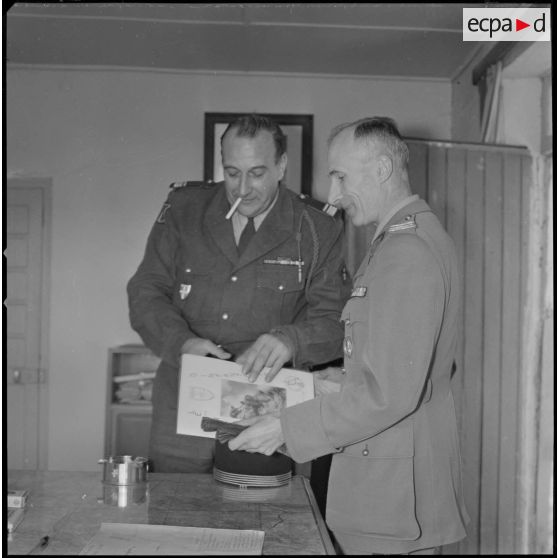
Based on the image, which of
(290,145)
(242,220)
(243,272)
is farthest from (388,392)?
(290,145)

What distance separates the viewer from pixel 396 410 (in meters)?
1.59

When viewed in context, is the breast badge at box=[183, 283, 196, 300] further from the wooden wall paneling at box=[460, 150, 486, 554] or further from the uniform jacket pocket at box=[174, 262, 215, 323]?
the wooden wall paneling at box=[460, 150, 486, 554]

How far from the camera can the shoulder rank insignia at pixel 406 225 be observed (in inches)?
66.0

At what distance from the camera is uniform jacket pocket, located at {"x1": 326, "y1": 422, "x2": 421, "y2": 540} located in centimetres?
169

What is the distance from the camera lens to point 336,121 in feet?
14.5

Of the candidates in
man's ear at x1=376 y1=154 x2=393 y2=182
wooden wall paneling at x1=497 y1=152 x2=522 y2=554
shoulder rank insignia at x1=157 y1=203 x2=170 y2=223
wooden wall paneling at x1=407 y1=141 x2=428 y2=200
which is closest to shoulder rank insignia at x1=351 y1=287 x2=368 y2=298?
man's ear at x1=376 y1=154 x2=393 y2=182

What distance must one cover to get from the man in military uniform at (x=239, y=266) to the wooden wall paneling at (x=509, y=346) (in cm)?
112

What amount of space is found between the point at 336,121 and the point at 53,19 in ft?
5.45

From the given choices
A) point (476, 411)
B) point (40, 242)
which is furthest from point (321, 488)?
point (40, 242)

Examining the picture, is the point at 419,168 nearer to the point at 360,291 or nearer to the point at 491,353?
the point at 491,353

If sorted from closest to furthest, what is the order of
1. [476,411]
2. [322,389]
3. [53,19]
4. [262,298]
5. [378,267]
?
[378,267] < [322,389] < [262,298] < [476,411] < [53,19]

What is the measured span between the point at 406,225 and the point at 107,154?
3.12m

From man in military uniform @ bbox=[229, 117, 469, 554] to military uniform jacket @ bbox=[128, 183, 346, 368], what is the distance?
796 millimetres

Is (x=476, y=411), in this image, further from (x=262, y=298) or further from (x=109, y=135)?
(x=109, y=135)
